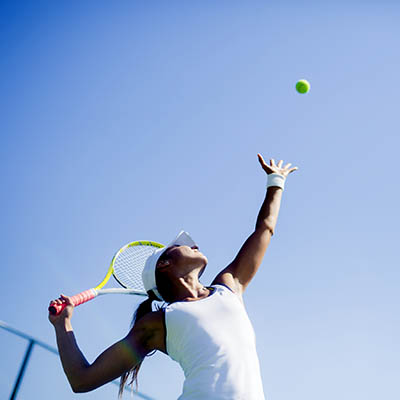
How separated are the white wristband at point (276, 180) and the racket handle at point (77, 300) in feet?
4.63

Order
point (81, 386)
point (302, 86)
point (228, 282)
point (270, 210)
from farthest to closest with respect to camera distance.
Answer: point (302, 86) < point (270, 210) < point (228, 282) < point (81, 386)

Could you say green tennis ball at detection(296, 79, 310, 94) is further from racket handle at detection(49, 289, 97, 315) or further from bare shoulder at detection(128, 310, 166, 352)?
bare shoulder at detection(128, 310, 166, 352)

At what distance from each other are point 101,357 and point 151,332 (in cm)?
26

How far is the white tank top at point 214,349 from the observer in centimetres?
210

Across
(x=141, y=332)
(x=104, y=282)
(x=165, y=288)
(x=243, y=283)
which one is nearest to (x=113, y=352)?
(x=141, y=332)

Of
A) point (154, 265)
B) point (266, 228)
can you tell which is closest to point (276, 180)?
point (266, 228)

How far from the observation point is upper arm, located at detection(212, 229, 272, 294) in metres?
2.78

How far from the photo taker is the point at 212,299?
246 centimetres

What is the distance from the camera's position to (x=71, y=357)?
2.23 m

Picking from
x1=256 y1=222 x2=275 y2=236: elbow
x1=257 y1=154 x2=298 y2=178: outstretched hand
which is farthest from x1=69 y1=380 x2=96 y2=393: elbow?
x1=257 y1=154 x2=298 y2=178: outstretched hand

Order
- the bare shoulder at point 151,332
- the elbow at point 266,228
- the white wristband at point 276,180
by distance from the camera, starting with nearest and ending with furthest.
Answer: the bare shoulder at point 151,332
the elbow at point 266,228
the white wristband at point 276,180

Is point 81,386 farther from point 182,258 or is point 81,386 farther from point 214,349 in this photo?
point 182,258

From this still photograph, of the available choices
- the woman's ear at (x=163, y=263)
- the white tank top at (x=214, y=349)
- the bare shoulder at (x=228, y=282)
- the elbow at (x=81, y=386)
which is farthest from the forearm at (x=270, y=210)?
the elbow at (x=81, y=386)

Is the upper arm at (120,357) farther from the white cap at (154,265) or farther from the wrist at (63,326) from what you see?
the white cap at (154,265)
